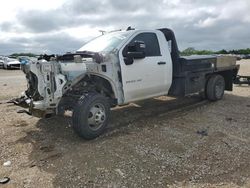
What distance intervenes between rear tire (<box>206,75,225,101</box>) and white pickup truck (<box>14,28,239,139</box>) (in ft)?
2.35

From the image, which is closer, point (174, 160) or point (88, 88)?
point (174, 160)

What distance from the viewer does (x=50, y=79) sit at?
5527mm

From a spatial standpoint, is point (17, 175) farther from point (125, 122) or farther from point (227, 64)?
point (227, 64)

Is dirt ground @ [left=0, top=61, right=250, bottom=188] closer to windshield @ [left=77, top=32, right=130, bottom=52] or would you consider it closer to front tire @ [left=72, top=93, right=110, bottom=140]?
front tire @ [left=72, top=93, right=110, bottom=140]

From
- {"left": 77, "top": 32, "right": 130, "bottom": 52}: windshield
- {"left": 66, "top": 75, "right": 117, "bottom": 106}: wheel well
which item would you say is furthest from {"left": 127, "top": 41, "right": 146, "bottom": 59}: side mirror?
{"left": 66, "top": 75, "right": 117, "bottom": 106}: wheel well

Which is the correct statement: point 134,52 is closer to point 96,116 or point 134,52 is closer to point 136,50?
point 136,50

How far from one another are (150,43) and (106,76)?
166cm

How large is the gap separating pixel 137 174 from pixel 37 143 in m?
2.22

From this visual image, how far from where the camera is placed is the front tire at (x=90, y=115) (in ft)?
18.4

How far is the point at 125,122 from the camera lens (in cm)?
711

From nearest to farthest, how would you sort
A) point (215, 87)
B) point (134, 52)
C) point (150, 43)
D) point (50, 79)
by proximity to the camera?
point (50, 79), point (134, 52), point (150, 43), point (215, 87)

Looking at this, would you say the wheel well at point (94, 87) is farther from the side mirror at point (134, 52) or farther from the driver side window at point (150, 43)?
the driver side window at point (150, 43)

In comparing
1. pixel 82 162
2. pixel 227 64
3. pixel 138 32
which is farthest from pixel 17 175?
pixel 227 64

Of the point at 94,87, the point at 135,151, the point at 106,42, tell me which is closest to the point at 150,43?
the point at 106,42
